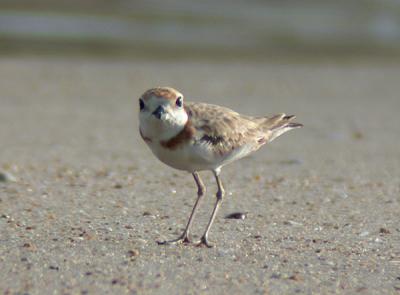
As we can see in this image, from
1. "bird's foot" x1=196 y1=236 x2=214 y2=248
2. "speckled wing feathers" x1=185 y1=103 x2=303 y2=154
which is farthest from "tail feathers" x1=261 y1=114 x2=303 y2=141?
"bird's foot" x1=196 y1=236 x2=214 y2=248

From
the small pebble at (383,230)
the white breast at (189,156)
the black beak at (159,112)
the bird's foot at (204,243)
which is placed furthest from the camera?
the small pebble at (383,230)

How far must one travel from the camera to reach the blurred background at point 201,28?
55.9 ft

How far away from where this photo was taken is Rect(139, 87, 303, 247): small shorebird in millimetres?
4637

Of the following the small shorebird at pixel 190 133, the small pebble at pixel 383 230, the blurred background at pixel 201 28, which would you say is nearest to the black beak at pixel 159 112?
the small shorebird at pixel 190 133

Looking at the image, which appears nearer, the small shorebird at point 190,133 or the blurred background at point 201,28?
the small shorebird at point 190,133

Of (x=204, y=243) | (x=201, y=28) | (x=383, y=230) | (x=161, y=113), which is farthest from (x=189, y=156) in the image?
(x=201, y=28)

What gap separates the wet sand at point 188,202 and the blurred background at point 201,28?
4.43 meters

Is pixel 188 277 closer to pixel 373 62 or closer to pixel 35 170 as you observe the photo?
pixel 35 170

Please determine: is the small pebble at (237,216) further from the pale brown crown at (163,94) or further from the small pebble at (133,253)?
the pale brown crown at (163,94)

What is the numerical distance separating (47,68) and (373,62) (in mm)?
5789

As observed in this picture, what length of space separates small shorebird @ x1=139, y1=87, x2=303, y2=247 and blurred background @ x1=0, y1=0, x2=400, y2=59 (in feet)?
36.5

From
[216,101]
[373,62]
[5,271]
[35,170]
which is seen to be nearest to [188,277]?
[5,271]

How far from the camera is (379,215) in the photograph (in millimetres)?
5926

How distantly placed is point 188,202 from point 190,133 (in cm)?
156
